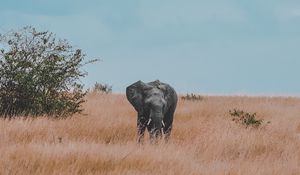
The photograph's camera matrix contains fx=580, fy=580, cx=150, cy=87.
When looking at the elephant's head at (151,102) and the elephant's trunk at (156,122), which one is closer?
the elephant's trunk at (156,122)

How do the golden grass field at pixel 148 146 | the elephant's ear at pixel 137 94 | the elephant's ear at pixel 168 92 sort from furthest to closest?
the elephant's ear at pixel 168 92
the elephant's ear at pixel 137 94
the golden grass field at pixel 148 146

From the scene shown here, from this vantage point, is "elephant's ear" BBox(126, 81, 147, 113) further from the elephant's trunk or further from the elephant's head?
the elephant's trunk

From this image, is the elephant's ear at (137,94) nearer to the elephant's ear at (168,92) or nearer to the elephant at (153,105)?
the elephant at (153,105)

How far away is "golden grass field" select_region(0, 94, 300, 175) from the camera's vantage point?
8.21 m

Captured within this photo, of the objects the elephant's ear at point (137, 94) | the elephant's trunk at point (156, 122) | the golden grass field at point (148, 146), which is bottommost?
the golden grass field at point (148, 146)

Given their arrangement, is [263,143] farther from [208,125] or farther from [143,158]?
[143,158]

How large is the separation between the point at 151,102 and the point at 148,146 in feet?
7.54

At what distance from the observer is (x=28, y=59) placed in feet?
54.5

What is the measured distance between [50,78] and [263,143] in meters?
6.57

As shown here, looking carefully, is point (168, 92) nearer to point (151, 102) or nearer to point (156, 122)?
point (151, 102)

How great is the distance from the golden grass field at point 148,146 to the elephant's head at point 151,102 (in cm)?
62

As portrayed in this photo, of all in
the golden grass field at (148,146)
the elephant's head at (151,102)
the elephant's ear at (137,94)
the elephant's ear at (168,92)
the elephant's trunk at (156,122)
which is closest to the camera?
the golden grass field at (148,146)

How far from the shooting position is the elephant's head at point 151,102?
39.6 feet

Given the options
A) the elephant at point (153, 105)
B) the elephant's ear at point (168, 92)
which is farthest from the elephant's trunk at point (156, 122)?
the elephant's ear at point (168, 92)
